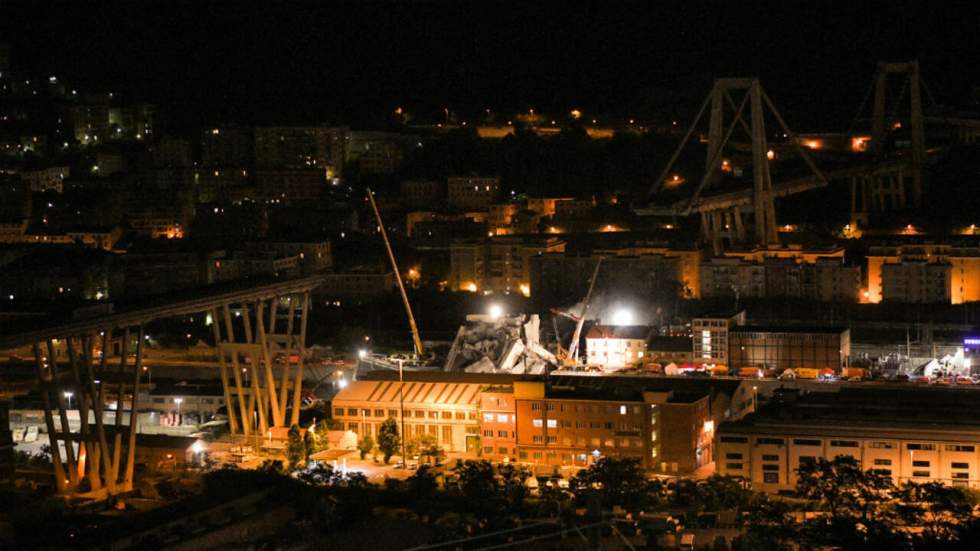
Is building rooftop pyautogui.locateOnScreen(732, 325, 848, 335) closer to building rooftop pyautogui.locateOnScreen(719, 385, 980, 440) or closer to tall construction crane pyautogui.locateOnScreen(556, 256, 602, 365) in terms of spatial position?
tall construction crane pyautogui.locateOnScreen(556, 256, 602, 365)

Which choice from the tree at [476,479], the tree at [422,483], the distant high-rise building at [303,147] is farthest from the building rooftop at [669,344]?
the distant high-rise building at [303,147]

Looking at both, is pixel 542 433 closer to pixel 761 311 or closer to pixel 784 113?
pixel 761 311

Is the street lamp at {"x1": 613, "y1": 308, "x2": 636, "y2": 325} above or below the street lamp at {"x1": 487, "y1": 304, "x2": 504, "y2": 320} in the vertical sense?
below

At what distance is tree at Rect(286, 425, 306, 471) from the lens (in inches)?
639

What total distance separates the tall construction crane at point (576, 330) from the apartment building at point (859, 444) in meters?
4.49

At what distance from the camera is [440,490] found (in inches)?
593

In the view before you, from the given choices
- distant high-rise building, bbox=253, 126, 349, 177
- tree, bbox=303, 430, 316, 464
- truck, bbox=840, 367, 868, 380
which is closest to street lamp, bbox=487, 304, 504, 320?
truck, bbox=840, 367, 868, 380

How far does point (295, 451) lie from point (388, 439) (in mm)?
860

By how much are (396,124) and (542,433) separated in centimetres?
1899

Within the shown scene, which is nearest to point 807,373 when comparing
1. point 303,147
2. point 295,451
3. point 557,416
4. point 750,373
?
point 750,373

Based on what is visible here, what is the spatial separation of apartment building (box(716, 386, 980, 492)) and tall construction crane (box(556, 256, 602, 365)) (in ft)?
14.7

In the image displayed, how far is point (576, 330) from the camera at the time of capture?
21375mm

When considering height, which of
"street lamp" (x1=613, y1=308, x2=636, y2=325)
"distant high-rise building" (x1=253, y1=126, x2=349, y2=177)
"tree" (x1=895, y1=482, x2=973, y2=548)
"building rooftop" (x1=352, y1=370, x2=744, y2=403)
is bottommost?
"tree" (x1=895, y1=482, x2=973, y2=548)

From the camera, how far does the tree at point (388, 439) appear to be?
1666 centimetres
